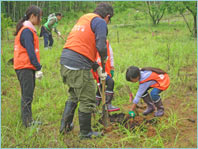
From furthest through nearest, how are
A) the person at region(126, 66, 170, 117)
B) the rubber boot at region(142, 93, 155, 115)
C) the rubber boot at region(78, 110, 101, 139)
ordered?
the rubber boot at region(142, 93, 155, 115) → the person at region(126, 66, 170, 117) → the rubber boot at region(78, 110, 101, 139)

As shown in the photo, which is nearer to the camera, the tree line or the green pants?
the green pants

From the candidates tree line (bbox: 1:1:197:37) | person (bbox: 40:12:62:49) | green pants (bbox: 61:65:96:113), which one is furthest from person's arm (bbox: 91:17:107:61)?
tree line (bbox: 1:1:197:37)

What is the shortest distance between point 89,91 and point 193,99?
204 cm

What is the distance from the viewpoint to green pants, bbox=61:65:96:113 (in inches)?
93.9

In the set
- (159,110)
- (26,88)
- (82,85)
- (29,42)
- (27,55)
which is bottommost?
(159,110)

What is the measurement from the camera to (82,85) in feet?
7.81

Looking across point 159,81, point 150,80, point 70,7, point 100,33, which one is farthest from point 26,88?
point 70,7

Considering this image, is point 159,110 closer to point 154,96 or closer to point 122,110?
point 154,96

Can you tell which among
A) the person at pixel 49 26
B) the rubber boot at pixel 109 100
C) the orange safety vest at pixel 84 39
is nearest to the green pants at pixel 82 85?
the orange safety vest at pixel 84 39

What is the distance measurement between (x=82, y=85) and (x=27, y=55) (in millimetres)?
849

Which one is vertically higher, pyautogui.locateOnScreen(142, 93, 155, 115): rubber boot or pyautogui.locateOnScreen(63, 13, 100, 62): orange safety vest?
pyautogui.locateOnScreen(63, 13, 100, 62): orange safety vest

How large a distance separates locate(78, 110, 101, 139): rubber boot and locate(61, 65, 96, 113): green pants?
68 mm

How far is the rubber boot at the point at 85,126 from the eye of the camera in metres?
2.49

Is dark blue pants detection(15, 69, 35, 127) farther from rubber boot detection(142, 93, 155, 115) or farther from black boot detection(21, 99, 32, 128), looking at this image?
rubber boot detection(142, 93, 155, 115)
